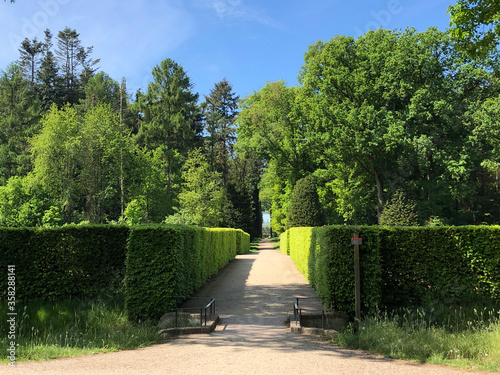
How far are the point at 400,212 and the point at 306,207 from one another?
862 cm

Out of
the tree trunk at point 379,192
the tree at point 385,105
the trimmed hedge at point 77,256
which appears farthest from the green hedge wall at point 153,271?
the tree trunk at point 379,192

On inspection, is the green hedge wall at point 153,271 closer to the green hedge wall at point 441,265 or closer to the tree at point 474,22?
the green hedge wall at point 441,265

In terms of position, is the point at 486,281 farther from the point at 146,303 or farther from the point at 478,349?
the point at 146,303

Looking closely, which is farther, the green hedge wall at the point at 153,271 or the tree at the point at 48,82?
the tree at the point at 48,82

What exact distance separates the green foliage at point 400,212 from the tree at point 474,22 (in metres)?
20.2

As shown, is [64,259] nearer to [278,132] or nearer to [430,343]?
[430,343]

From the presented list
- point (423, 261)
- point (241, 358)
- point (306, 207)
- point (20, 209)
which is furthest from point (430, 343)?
point (306, 207)

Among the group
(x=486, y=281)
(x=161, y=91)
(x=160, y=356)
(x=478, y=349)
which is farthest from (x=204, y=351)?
(x=161, y=91)

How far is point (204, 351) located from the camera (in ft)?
19.2

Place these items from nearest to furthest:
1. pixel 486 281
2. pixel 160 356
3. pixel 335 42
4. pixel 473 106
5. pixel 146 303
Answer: pixel 160 356, pixel 146 303, pixel 486 281, pixel 473 106, pixel 335 42

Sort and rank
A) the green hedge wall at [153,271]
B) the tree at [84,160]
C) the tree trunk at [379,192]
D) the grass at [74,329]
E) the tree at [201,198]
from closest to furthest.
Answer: the grass at [74,329], the green hedge wall at [153,271], the tree trunk at [379,192], the tree at [84,160], the tree at [201,198]

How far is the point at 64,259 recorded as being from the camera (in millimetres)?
8711

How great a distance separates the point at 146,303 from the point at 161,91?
130ft

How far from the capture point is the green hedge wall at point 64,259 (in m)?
8.58
